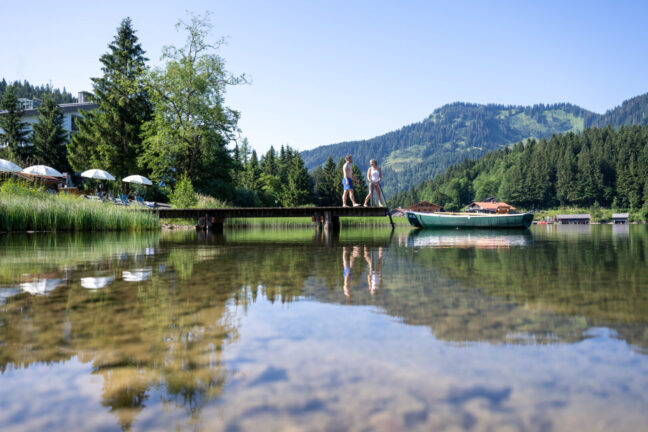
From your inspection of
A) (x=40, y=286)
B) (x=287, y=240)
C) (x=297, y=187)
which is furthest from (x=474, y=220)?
(x=297, y=187)

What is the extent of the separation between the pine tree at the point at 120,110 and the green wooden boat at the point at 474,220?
82.3ft

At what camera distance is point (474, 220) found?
110ft

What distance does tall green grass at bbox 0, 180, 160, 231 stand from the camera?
16.0 m

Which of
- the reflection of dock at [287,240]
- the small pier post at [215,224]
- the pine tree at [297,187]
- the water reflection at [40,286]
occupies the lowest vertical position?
the reflection of dock at [287,240]

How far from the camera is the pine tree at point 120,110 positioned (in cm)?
3897

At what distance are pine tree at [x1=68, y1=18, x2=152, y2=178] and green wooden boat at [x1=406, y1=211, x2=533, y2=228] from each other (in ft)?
82.3

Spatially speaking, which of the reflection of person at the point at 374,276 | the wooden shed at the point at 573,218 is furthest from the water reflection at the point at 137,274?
the wooden shed at the point at 573,218

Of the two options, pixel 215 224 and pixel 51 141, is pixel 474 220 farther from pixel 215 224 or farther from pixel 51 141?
pixel 51 141

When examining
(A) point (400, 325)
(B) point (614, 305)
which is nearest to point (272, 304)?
(A) point (400, 325)

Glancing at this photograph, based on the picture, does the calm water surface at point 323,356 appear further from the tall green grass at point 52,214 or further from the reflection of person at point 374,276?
the tall green grass at point 52,214

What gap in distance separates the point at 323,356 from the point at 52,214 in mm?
17512

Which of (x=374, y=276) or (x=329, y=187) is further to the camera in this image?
(x=329, y=187)

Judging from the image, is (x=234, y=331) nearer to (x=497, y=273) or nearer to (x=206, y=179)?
(x=497, y=273)

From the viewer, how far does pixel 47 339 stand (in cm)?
293
